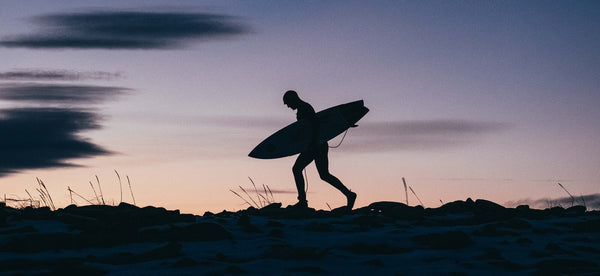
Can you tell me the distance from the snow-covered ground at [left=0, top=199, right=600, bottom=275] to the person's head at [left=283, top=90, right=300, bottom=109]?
199 centimetres

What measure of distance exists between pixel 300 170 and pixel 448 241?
4322 mm

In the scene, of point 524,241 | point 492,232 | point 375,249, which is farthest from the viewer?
point 492,232

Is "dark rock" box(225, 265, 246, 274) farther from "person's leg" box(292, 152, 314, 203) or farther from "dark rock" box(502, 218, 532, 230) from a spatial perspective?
"person's leg" box(292, 152, 314, 203)

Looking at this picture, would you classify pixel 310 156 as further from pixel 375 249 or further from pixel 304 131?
pixel 375 249

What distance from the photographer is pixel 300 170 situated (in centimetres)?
1221

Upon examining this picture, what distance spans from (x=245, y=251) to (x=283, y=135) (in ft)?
20.0

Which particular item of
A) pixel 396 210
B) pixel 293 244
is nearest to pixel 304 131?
pixel 396 210

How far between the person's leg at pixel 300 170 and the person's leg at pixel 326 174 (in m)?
0.19

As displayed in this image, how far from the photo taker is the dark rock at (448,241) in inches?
324

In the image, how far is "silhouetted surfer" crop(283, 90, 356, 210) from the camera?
12.0 m

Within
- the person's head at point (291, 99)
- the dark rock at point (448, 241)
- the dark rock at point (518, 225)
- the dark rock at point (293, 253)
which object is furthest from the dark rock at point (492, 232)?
the person's head at point (291, 99)

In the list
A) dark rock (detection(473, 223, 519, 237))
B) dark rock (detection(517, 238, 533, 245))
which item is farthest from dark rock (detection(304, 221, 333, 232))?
dark rock (detection(517, 238, 533, 245))

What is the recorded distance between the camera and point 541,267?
7.30 meters

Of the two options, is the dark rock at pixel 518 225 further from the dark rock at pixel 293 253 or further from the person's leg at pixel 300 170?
the person's leg at pixel 300 170
